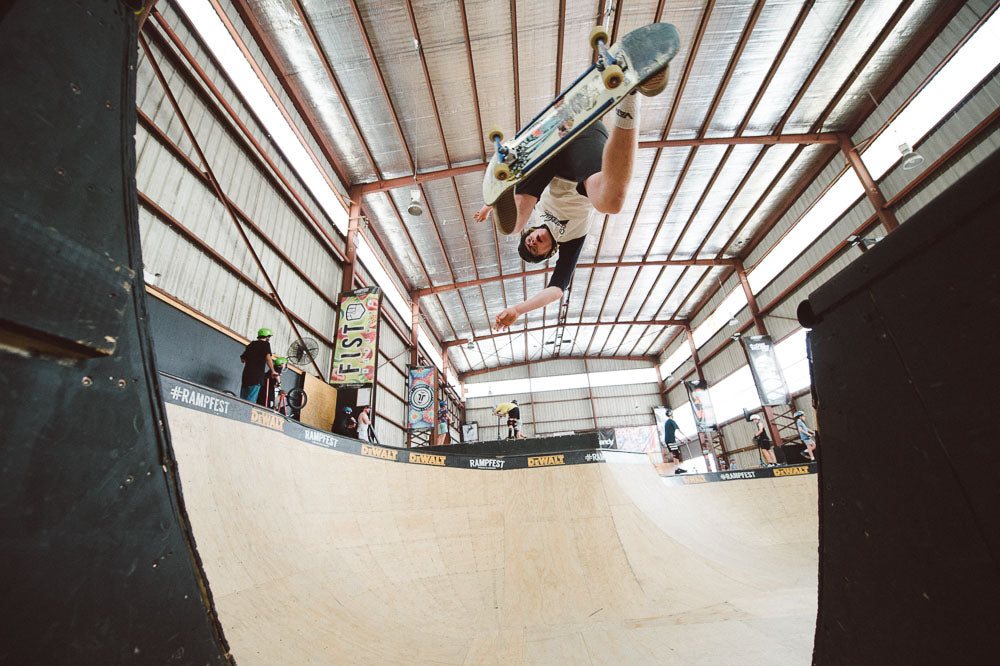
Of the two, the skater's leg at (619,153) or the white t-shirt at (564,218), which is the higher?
the white t-shirt at (564,218)

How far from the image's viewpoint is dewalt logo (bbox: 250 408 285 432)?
11.6 ft

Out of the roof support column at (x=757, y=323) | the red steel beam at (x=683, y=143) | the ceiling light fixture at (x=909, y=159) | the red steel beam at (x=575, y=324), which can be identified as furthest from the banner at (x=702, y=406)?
the ceiling light fixture at (x=909, y=159)

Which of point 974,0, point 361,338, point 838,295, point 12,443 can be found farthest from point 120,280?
point 974,0

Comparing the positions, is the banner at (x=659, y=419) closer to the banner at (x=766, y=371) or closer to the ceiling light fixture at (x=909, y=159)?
the banner at (x=766, y=371)

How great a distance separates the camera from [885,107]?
10.6 meters

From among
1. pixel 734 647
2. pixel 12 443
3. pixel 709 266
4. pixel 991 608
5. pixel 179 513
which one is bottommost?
pixel 734 647

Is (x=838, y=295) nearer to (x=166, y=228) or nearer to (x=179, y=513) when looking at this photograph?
(x=179, y=513)

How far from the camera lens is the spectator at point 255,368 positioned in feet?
21.1

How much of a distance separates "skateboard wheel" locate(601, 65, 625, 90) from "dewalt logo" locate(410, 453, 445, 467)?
169 inches

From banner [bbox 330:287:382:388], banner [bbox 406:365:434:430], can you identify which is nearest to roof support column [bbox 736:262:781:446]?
banner [bbox 406:365:434:430]

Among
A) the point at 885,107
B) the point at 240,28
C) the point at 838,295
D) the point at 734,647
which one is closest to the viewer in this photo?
the point at 838,295

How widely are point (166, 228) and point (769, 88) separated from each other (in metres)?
13.5

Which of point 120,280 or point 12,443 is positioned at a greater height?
point 120,280

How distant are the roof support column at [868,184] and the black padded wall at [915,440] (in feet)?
43.1
